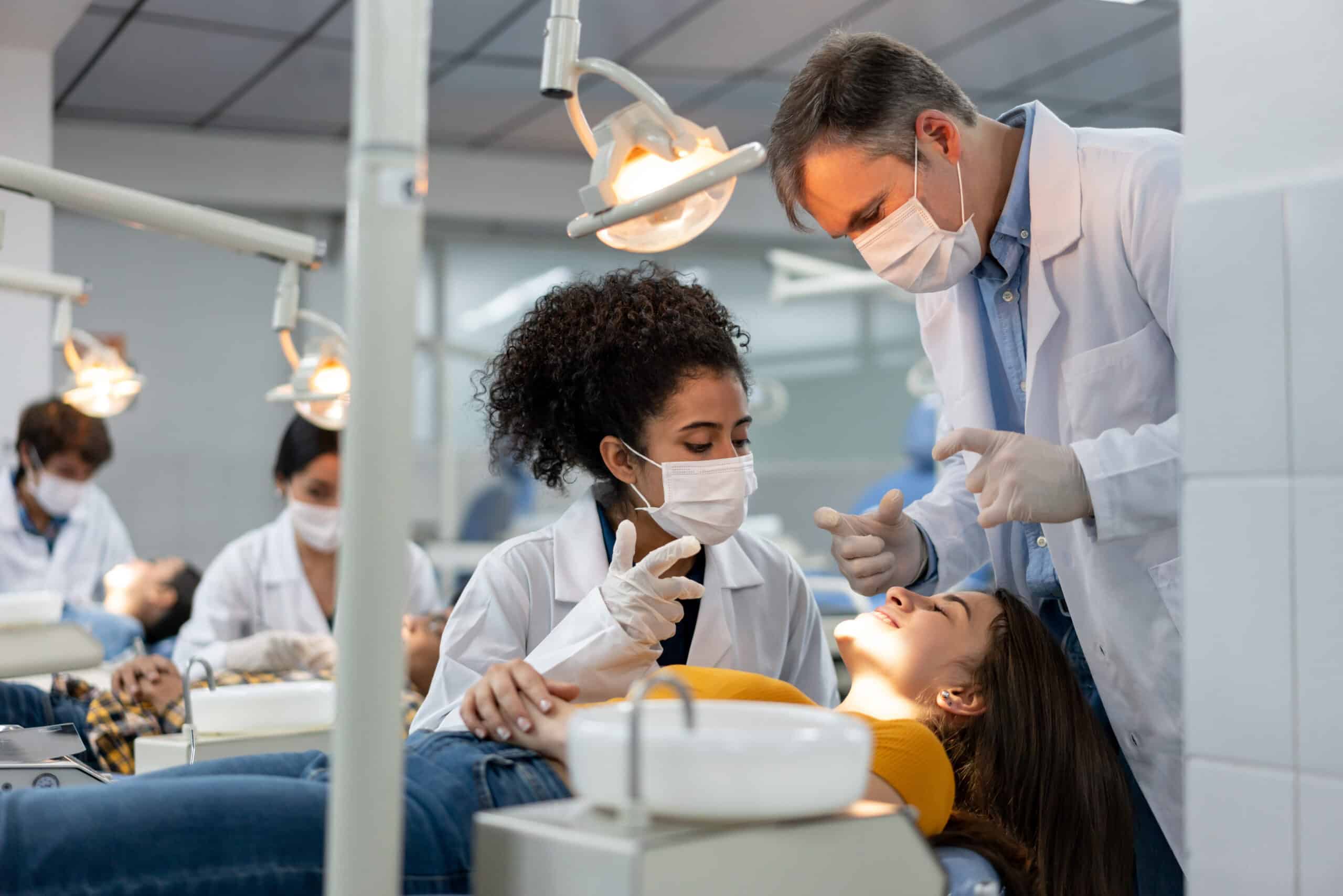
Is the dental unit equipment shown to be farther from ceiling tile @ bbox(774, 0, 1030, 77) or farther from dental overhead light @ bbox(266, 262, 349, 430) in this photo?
ceiling tile @ bbox(774, 0, 1030, 77)

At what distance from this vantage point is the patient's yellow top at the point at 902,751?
1420mm

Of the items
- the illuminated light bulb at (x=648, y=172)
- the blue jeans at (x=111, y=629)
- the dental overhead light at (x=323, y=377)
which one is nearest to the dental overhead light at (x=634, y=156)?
the illuminated light bulb at (x=648, y=172)

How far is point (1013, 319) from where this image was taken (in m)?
1.90

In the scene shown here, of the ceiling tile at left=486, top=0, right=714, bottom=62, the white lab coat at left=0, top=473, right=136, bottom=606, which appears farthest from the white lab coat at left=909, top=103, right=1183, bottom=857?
the white lab coat at left=0, top=473, right=136, bottom=606

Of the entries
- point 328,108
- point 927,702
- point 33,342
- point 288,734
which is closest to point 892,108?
point 927,702

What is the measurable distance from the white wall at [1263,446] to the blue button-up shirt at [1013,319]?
644 millimetres

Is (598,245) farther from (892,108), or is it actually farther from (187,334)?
(892,108)

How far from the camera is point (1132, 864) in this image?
1704 millimetres

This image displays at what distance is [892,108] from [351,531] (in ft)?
3.88

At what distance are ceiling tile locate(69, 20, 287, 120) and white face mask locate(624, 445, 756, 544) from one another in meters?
3.59

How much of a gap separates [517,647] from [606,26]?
3.36 meters

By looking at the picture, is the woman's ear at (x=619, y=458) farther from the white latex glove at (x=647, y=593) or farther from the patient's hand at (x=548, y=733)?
the patient's hand at (x=548, y=733)

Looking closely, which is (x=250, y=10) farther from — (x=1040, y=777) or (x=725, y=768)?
(x=725, y=768)

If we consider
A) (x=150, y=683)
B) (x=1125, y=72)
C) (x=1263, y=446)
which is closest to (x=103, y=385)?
(x=150, y=683)
